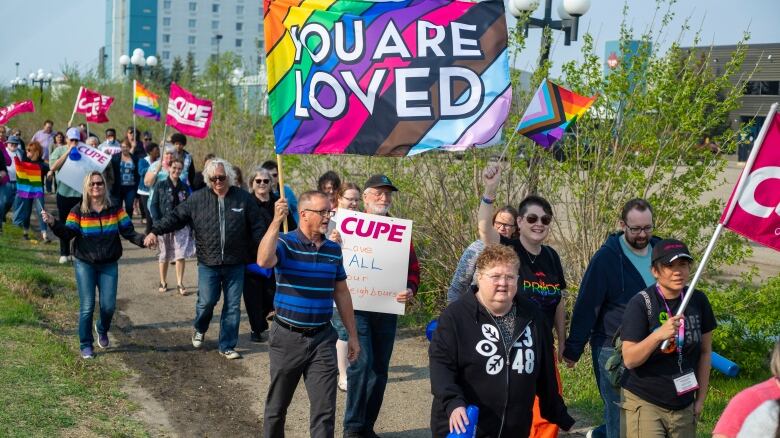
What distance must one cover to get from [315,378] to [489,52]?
272cm

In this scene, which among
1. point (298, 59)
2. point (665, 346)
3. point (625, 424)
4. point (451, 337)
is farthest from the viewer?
point (298, 59)

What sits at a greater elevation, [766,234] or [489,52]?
[489,52]

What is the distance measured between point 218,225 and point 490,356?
5.19 m

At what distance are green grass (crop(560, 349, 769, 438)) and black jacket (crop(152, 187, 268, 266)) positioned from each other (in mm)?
3319

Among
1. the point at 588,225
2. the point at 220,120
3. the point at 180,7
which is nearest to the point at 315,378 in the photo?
the point at 588,225

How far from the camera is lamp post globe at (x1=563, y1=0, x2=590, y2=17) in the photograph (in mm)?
11328

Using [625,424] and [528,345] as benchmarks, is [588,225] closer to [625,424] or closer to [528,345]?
[625,424]

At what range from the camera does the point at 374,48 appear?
685cm

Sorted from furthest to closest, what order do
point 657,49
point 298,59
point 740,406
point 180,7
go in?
1. point 180,7
2. point 657,49
3. point 298,59
4. point 740,406

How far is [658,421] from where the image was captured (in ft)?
16.6

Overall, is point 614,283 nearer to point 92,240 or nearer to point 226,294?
point 226,294

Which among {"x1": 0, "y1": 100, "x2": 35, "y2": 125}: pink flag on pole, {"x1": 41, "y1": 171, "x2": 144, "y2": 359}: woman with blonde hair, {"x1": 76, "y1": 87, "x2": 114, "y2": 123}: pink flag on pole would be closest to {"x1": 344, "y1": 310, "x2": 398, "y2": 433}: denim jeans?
{"x1": 41, "y1": 171, "x2": 144, "y2": 359}: woman with blonde hair

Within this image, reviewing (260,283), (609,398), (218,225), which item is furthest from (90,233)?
(609,398)

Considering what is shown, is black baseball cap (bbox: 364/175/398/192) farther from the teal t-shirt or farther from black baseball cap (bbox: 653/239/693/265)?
black baseball cap (bbox: 653/239/693/265)
